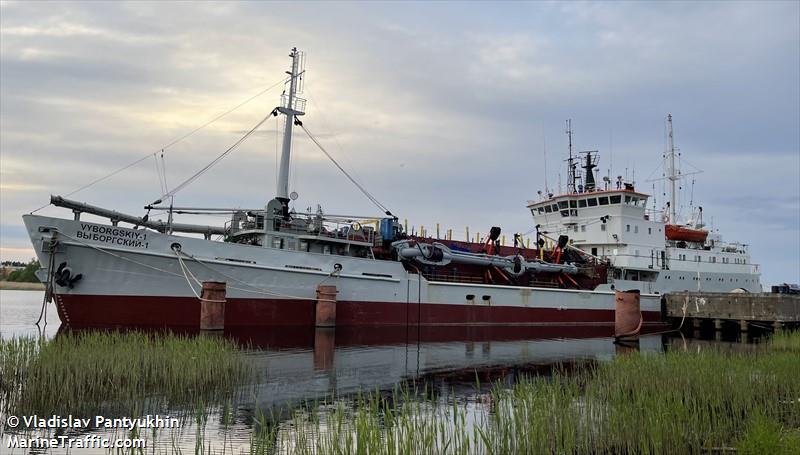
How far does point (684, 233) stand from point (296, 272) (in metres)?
26.0

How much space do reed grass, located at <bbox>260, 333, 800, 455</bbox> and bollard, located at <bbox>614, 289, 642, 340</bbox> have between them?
1625 centimetres

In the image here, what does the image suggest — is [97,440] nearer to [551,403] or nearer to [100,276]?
[551,403]

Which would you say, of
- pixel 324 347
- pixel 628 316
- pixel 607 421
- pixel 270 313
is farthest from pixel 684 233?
pixel 607 421

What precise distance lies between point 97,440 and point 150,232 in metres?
14.1

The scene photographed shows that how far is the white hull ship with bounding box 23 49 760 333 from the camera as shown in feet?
62.9

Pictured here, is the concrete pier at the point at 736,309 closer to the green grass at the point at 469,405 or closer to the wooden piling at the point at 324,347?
the green grass at the point at 469,405

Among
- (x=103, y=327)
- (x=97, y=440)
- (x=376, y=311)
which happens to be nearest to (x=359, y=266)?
(x=376, y=311)

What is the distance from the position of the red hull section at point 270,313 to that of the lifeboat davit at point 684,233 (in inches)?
459

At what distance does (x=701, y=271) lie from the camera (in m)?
35.6

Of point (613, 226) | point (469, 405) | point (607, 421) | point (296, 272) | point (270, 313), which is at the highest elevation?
point (613, 226)

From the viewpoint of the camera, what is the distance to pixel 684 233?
36.1m

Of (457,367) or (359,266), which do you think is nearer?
(457,367)

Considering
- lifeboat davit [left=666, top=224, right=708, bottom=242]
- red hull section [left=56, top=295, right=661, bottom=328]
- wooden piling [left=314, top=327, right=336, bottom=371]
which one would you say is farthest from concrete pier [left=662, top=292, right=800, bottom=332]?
wooden piling [left=314, top=327, right=336, bottom=371]

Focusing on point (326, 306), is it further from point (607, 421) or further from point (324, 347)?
point (607, 421)
